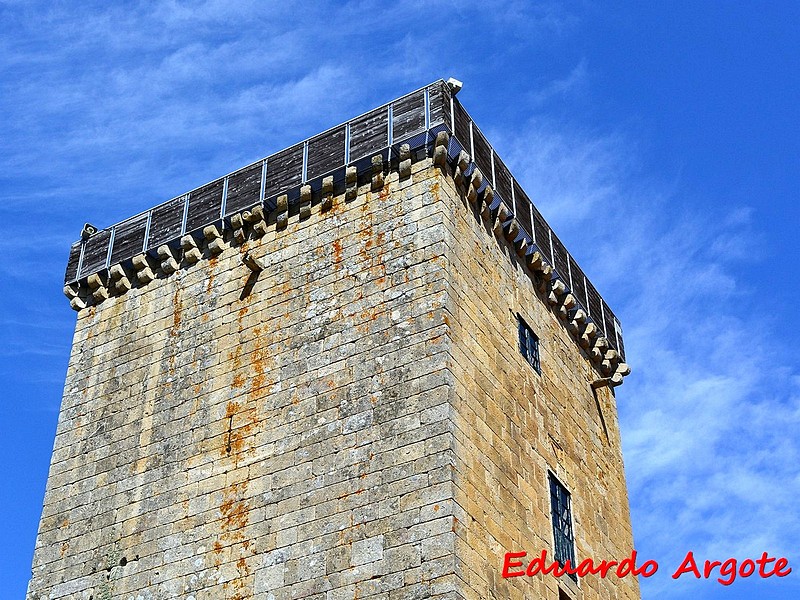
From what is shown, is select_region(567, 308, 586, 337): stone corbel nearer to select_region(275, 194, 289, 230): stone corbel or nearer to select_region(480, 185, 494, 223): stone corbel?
select_region(480, 185, 494, 223): stone corbel

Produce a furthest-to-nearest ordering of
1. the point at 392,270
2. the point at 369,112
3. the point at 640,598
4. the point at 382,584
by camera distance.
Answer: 1. the point at 640,598
2. the point at 369,112
3. the point at 392,270
4. the point at 382,584

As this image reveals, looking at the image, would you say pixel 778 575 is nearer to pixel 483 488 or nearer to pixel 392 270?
pixel 483 488

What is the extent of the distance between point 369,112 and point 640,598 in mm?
9006

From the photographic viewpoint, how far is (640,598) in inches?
768

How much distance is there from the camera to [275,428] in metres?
16.1

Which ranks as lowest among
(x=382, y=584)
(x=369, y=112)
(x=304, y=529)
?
(x=382, y=584)

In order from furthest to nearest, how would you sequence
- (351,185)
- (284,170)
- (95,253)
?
(95,253), (284,170), (351,185)

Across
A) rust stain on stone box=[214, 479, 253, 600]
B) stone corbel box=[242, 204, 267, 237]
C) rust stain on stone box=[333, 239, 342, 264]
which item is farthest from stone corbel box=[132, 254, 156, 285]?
rust stain on stone box=[214, 479, 253, 600]

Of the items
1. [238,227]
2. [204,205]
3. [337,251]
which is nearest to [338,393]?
[337,251]

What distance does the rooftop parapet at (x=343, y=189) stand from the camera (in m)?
17.5

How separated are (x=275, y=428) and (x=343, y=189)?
153 inches

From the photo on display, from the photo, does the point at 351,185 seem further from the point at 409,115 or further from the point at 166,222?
the point at 166,222

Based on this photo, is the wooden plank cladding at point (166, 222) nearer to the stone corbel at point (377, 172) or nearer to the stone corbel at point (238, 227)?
the stone corbel at point (238, 227)

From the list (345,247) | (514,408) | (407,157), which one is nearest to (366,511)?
(514,408)
